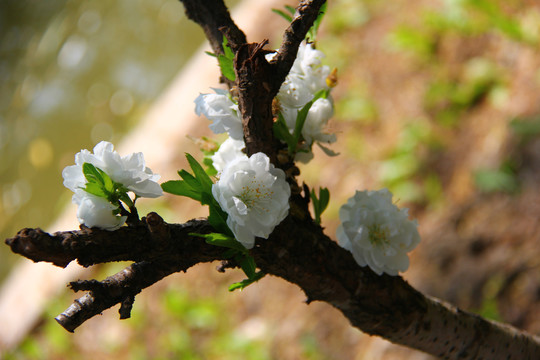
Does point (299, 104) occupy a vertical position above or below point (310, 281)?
above

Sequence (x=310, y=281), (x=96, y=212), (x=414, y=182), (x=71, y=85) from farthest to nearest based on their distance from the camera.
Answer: (x=71, y=85) → (x=414, y=182) → (x=310, y=281) → (x=96, y=212)

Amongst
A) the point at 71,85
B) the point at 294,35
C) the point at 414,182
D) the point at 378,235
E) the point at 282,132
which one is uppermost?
the point at 71,85

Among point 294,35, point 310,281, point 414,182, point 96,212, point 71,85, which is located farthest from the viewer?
point 71,85

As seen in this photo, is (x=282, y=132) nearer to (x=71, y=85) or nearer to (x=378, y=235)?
(x=378, y=235)

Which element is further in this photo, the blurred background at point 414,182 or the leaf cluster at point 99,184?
the blurred background at point 414,182

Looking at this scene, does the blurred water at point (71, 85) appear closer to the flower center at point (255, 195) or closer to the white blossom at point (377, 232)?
the white blossom at point (377, 232)

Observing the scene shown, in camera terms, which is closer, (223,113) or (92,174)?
(92,174)

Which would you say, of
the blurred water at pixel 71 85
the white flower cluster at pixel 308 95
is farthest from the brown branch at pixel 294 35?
the blurred water at pixel 71 85

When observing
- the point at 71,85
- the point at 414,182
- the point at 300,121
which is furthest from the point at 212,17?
the point at 71,85
